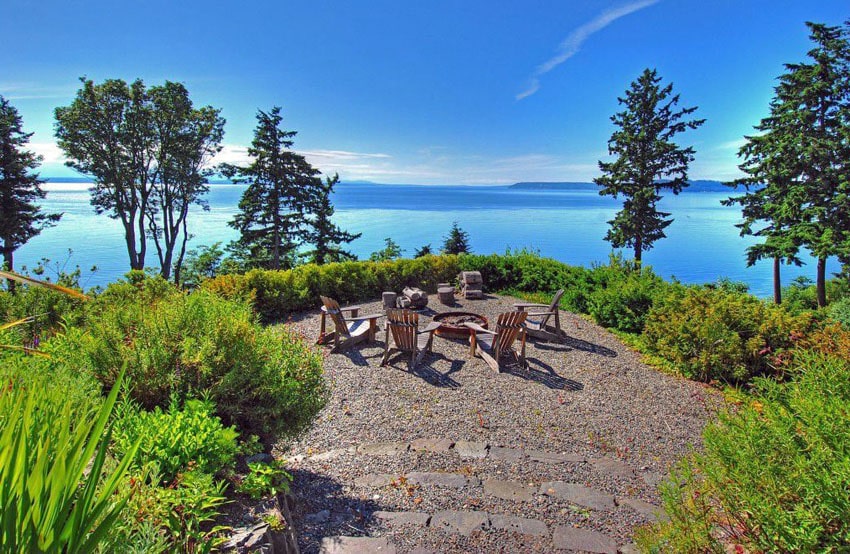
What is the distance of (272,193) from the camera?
70.7 ft

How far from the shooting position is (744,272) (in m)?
31.9

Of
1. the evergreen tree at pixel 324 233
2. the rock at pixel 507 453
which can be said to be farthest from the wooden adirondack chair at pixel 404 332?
the evergreen tree at pixel 324 233

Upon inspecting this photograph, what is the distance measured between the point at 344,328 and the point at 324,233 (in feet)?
60.1

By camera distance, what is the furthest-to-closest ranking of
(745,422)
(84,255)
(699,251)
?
(699,251) < (84,255) < (745,422)

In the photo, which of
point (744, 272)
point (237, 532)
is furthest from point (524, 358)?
point (744, 272)

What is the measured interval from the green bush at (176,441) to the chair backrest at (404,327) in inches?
155

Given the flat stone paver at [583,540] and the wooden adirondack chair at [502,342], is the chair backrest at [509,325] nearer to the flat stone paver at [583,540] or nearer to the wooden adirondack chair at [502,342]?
the wooden adirondack chair at [502,342]

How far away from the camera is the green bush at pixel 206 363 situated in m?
2.60

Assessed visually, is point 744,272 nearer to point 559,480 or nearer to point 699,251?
point 699,251

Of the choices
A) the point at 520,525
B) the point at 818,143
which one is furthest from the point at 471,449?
the point at 818,143

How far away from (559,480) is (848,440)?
6.44 ft

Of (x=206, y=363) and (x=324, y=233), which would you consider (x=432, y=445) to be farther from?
(x=324, y=233)

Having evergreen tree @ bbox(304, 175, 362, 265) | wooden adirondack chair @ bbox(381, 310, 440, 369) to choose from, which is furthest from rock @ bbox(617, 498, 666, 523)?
evergreen tree @ bbox(304, 175, 362, 265)

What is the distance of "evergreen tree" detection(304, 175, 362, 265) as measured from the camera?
76.0 ft
